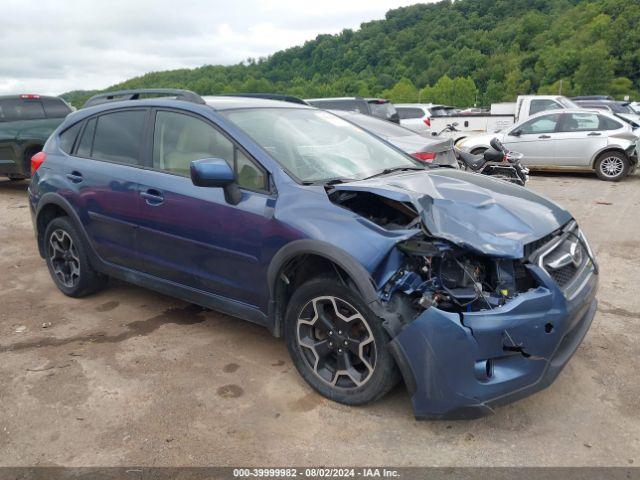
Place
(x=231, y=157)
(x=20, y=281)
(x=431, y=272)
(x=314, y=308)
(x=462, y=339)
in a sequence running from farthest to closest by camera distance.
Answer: (x=20, y=281) → (x=231, y=157) → (x=314, y=308) → (x=431, y=272) → (x=462, y=339)

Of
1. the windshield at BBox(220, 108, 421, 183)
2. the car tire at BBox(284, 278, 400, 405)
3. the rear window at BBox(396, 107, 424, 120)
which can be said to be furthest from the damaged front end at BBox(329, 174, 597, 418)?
the rear window at BBox(396, 107, 424, 120)

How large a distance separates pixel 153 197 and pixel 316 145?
3.99ft

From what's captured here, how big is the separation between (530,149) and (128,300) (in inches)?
396

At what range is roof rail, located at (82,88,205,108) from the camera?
3.93m

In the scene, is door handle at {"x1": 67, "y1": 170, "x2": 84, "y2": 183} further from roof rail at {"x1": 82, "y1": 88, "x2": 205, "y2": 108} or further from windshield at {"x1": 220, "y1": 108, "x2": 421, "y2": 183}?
windshield at {"x1": 220, "y1": 108, "x2": 421, "y2": 183}

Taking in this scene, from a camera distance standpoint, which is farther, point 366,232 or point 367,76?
point 367,76

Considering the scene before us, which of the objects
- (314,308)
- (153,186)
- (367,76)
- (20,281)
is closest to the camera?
(314,308)

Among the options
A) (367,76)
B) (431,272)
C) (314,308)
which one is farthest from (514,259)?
(367,76)

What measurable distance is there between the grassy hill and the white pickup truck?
39.1 metres

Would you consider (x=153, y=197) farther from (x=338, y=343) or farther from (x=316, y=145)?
(x=338, y=343)

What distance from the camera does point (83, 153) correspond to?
4562mm

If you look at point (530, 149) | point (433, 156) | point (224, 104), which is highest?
point (224, 104)

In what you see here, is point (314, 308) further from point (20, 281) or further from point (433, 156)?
point (433, 156)

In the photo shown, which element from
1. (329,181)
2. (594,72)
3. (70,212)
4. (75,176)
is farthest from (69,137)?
(594,72)
